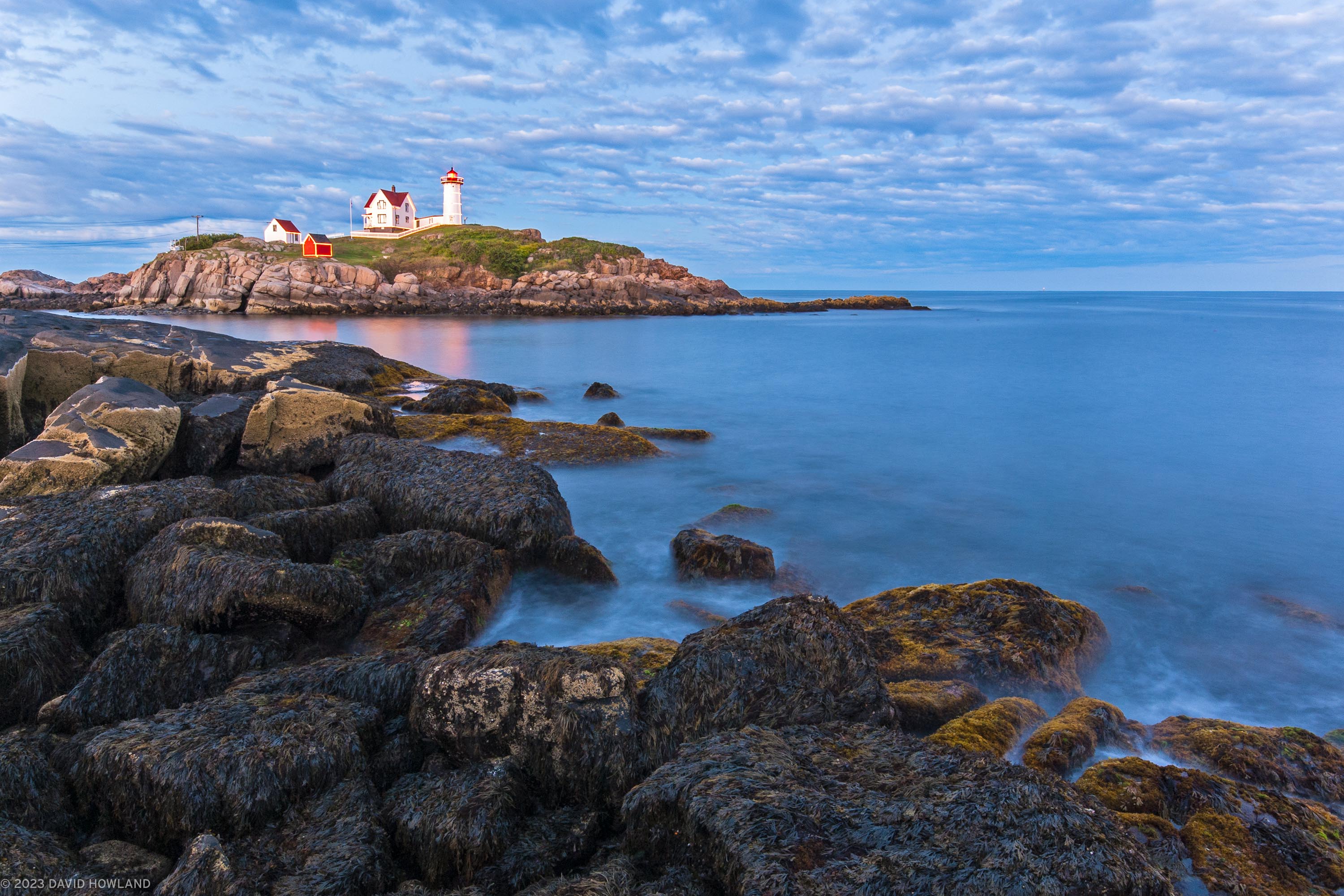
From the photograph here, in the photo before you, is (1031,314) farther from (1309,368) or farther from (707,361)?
(707,361)

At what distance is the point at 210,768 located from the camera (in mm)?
3229

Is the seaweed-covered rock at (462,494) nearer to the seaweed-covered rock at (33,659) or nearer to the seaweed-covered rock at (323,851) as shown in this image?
the seaweed-covered rock at (33,659)

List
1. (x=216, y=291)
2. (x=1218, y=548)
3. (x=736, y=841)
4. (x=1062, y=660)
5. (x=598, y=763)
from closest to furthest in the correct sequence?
(x=736, y=841) → (x=598, y=763) → (x=1062, y=660) → (x=1218, y=548) → (x=216, y=291)

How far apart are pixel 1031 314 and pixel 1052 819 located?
105 metres

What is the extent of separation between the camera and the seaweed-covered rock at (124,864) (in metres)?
2.92

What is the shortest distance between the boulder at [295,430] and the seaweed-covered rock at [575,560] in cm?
378

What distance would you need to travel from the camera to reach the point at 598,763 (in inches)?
141

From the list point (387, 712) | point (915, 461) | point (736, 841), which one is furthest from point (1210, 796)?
point (915, 461)

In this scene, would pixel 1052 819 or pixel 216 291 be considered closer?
pixel 1052 819

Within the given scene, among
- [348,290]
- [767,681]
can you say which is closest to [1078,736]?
[767,681]

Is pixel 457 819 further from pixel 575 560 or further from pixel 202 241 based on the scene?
pixel 202 241

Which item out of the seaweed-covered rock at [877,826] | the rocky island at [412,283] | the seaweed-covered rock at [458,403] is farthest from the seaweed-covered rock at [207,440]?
the rocky island at [412,283]

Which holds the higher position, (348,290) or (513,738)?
(348,290)

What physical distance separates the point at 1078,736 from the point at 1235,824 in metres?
0.99
